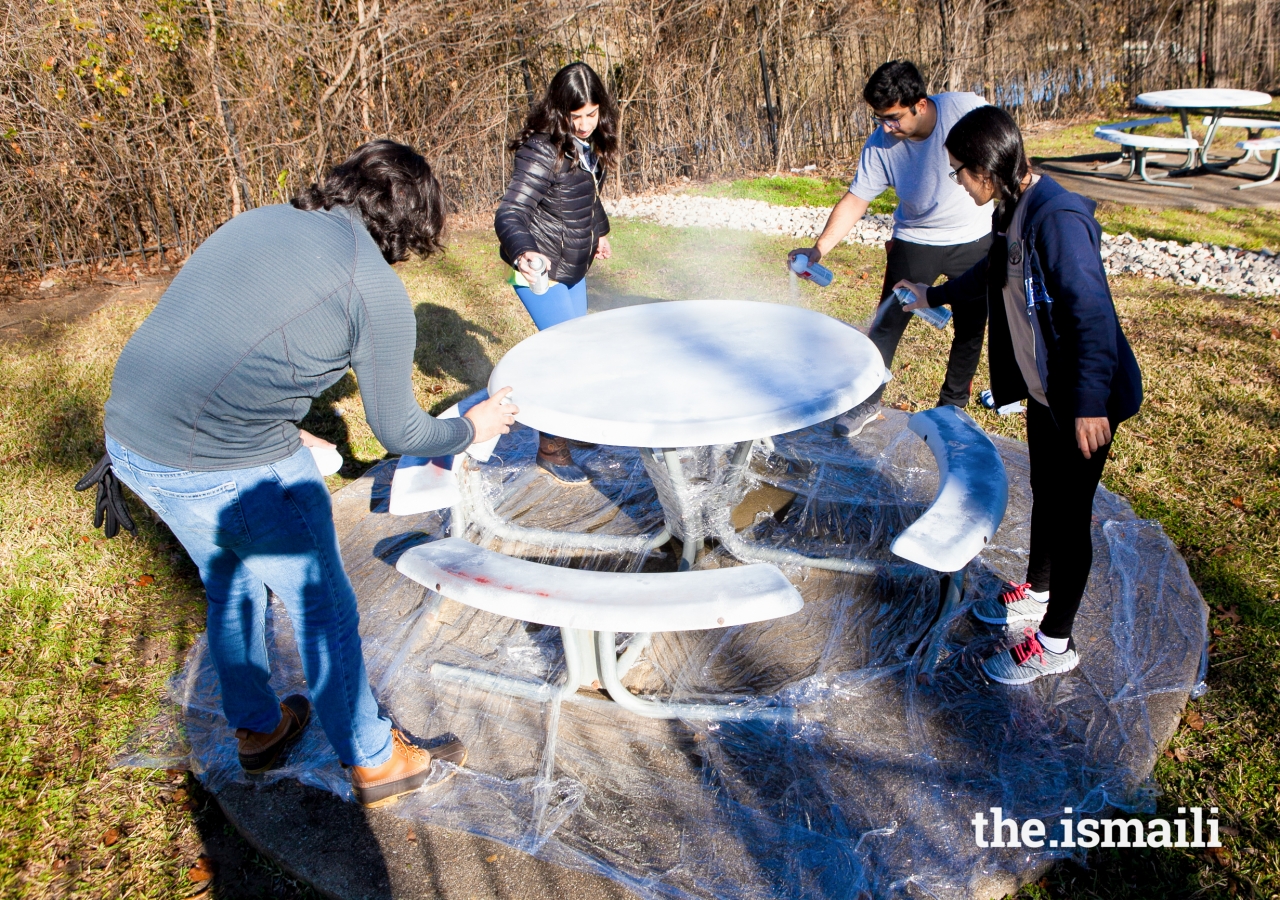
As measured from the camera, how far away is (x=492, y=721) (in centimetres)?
234

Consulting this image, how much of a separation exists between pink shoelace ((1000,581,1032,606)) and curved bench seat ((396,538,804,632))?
103 centimetres

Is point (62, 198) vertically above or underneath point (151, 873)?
above

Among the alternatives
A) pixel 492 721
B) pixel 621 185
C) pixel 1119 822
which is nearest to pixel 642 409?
pixel 492 721

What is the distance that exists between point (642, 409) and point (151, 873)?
1670mm

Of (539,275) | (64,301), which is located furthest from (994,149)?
(64,301)

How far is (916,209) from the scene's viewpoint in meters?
3.37

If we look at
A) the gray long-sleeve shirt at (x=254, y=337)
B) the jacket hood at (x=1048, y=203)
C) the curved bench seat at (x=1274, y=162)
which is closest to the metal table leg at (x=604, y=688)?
the gray long-sleeve shirt at (x=254, y=337)

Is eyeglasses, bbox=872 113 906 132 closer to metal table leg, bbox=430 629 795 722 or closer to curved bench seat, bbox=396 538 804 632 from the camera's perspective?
curved bench seat, bbox=396 538 804 632

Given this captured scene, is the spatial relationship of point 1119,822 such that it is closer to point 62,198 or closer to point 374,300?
point 374,300

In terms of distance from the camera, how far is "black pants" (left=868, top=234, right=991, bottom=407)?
338cm

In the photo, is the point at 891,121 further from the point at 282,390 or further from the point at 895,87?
the point at 282,390

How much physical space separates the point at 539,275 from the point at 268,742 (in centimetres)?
185

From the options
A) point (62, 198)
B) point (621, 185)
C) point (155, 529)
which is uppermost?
point (62, 198)

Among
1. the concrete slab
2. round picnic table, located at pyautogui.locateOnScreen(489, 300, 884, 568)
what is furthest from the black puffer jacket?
the concrete slab
